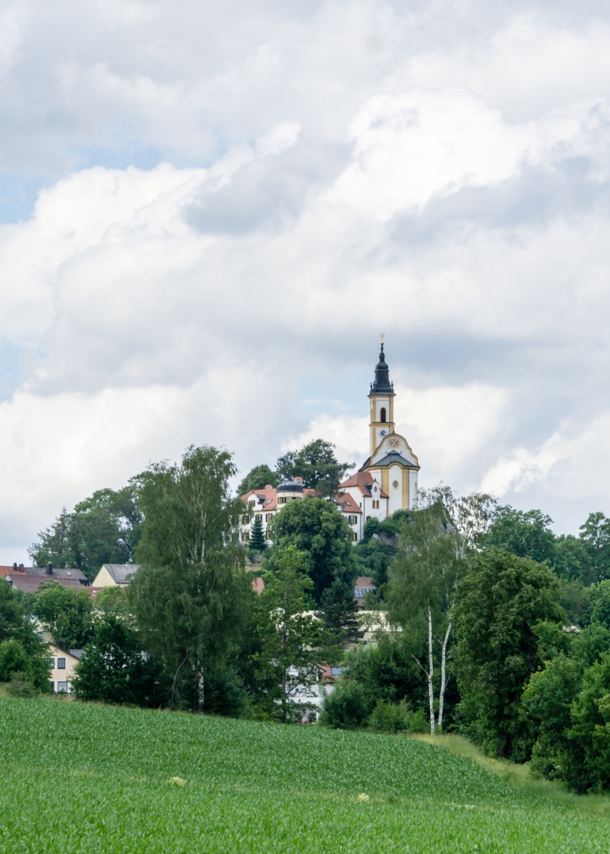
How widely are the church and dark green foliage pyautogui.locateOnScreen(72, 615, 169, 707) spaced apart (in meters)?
100

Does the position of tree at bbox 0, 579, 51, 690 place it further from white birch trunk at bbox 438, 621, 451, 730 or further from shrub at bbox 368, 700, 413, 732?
white birch trunk at bbox 438, 621, 451, 730

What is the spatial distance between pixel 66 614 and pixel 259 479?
71437mm

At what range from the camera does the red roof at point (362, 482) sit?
163750 millimetres

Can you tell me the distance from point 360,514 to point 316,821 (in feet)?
453

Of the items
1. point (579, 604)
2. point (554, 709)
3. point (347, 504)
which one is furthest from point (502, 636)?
point (347, 504)

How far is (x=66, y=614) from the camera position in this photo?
4117 inches

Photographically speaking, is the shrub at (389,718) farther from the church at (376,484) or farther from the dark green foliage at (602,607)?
the church at (376,484)

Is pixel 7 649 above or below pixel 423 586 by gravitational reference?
below

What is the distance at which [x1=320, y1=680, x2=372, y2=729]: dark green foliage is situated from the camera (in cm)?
5703

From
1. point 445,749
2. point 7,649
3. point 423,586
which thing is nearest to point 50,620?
point 7,649

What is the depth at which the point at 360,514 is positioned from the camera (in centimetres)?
16062

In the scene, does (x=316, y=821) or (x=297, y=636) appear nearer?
→ (x=316, y=821)

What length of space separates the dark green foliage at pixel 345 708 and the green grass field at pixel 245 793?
10.9 metres

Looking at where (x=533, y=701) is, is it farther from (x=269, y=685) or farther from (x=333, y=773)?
(x=269, y=685)
